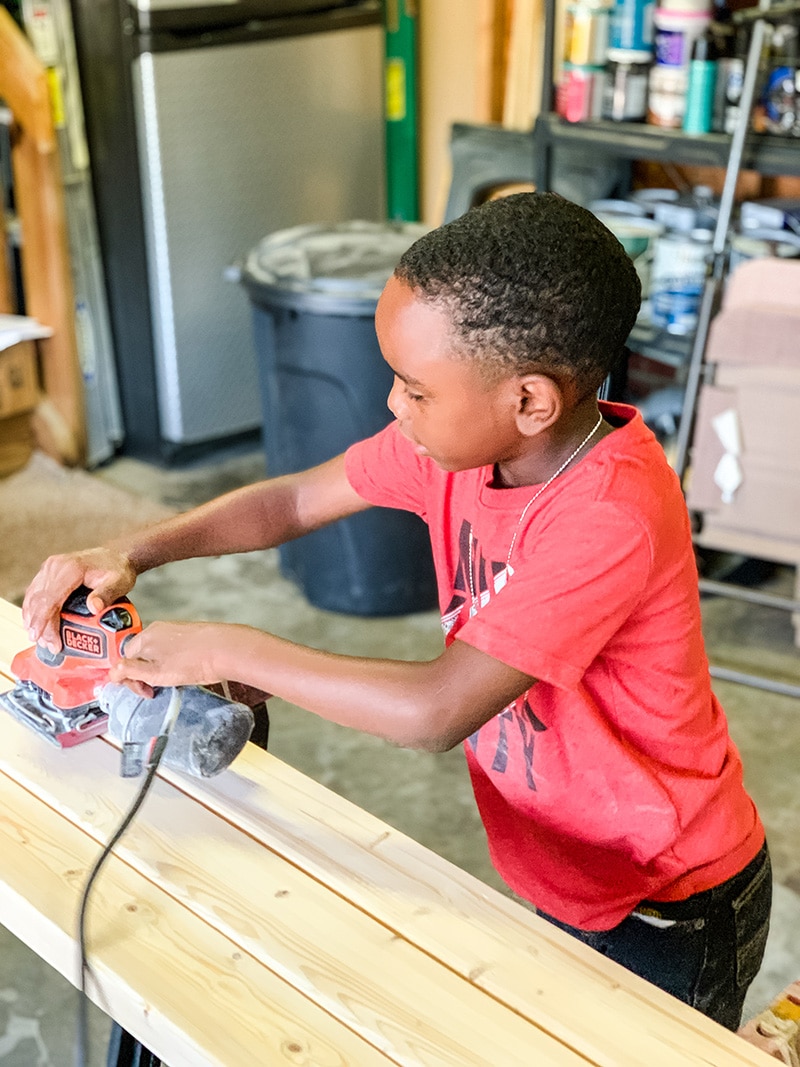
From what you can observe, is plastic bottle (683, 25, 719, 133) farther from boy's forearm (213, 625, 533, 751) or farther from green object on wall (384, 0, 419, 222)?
boy's forearm (213, 625, 533, 751)

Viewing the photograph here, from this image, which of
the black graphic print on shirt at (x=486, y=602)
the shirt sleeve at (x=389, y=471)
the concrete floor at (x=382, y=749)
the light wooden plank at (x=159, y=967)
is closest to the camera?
the light wooden plank at (x=159, y=967)

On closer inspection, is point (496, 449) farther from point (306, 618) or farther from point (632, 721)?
point (306, 618)

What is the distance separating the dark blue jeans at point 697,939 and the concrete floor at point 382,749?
34 centimetres

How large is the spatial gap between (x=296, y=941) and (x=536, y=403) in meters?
0.56

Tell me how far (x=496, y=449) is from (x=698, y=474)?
6.17 feet

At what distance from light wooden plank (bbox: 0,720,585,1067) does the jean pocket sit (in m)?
0.37

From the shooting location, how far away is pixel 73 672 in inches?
56.3

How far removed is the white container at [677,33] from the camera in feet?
10.0

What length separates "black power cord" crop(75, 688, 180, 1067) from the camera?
3.79ft

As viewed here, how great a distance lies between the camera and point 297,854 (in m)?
1.30

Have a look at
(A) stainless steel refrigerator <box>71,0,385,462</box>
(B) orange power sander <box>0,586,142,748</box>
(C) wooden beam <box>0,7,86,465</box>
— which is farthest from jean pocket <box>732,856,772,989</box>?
(C) wooden beam <box>0,7,86,465</box>

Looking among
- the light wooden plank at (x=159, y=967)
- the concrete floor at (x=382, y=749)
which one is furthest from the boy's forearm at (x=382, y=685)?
the concrete floor at (x=382, y=749)

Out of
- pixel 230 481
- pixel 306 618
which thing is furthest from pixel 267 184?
pixel 306 618

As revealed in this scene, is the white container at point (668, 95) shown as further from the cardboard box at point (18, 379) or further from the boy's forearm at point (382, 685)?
the boy's forearm at point (382, 685)
